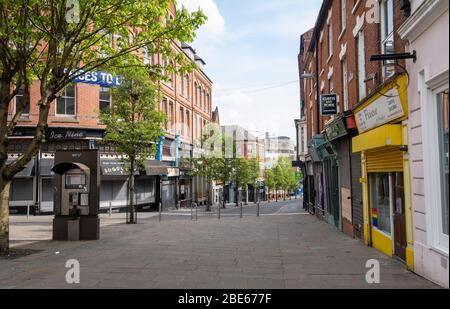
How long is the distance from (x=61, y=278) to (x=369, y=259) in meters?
6.46

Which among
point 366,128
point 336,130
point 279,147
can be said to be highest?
point 279,147

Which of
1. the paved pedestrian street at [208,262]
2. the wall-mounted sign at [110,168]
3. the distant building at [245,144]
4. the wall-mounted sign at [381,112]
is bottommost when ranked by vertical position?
the paved pedestrian street at [208,262]

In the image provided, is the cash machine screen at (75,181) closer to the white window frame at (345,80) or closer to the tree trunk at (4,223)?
the tree trunk at (4,223)

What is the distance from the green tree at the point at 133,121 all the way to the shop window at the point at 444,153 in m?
14.6

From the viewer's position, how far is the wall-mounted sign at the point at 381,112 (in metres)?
8.58

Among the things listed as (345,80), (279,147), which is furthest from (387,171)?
(279,147)

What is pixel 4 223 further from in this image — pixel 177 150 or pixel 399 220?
pixel 177 150

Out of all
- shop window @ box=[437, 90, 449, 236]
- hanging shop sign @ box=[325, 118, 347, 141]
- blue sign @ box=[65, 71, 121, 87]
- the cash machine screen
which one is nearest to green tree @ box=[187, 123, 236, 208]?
blue sign @ box=[65, 71, 121, 87]

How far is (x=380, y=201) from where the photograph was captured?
11055mm

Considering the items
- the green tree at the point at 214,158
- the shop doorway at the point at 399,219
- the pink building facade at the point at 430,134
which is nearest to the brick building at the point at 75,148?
the green tree at the point at 214,158

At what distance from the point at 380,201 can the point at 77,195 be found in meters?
9.25

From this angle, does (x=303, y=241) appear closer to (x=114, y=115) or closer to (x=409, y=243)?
(x=409, y=243)
